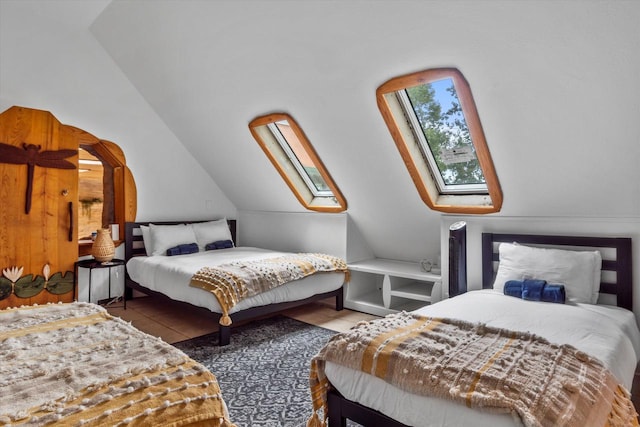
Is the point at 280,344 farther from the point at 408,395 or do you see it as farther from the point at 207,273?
the point at 408,395

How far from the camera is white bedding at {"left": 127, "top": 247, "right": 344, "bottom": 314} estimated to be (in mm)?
3373

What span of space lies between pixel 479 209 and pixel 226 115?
265 cm

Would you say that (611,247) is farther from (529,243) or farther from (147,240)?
(147,240)

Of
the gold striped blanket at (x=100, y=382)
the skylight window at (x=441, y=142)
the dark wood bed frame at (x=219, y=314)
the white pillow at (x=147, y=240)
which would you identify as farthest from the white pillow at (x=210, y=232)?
the gold striped blanket at (x=100, y=382)

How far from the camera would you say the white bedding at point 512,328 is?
1.51 metres

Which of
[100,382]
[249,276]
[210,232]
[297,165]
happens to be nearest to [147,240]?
[210,232]

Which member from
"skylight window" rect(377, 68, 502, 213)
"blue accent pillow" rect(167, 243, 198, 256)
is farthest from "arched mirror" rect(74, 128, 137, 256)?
"skylight window" rect(377, 68, 502, 213)

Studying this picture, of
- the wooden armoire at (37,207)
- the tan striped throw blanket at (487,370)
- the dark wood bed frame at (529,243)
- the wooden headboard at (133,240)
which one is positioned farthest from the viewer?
the wooden headboard at (133,240)

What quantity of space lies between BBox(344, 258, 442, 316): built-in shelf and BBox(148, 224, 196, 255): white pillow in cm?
191

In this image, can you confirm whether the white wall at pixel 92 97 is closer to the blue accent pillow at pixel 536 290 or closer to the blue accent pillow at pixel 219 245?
the blue accent pillow at pixel 219 245

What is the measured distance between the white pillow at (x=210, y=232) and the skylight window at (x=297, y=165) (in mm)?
1124

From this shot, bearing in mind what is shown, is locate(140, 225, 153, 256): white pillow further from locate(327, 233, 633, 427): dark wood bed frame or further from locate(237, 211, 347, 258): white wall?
locate(327, 233, 633, 427): dark wood bed frame

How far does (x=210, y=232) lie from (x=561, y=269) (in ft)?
12.1

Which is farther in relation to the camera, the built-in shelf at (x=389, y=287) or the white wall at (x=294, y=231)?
the white wall at (x=294, y=231)
